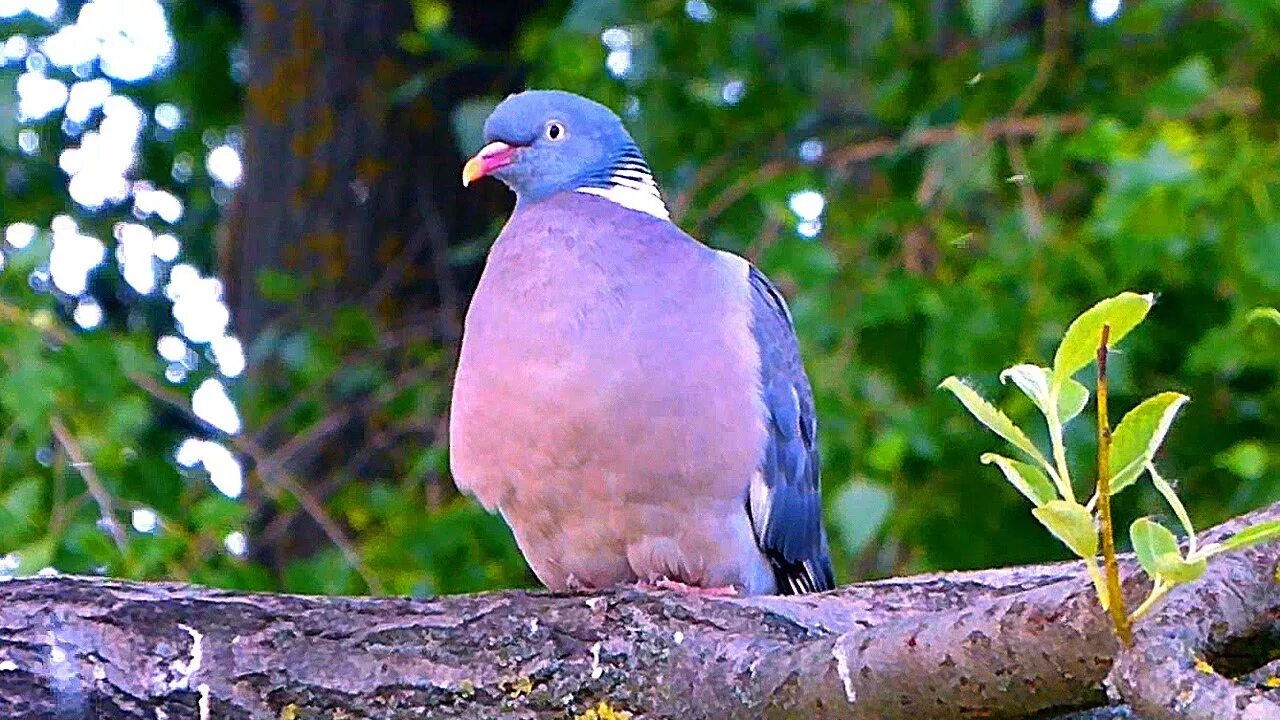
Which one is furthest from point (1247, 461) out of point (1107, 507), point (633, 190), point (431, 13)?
point (431, 13)

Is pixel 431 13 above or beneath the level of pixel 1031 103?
above

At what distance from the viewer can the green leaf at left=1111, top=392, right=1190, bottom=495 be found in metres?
1.19

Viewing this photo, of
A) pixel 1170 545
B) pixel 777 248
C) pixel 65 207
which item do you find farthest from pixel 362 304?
pixel 1170 545

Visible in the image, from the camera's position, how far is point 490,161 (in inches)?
116

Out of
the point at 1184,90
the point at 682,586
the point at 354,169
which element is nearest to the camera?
the point at 682,586

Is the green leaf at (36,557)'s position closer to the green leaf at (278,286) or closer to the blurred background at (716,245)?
the blurred background at (716,245)

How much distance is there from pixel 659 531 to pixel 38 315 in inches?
59.4

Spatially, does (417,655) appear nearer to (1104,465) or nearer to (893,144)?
(1104,465)

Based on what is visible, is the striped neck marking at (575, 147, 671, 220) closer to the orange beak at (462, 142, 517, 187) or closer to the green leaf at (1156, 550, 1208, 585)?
the orange beak at (462, 142, 517, 187)

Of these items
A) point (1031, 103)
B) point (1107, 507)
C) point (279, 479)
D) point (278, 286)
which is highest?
point (1031, 103)

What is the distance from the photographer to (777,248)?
3.73 meters

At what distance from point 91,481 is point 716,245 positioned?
1581 mm

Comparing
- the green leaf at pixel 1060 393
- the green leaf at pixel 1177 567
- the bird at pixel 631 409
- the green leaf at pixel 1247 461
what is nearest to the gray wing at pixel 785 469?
the bird at pixel 631 409

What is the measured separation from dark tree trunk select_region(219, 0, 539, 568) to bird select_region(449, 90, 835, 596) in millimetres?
2119
